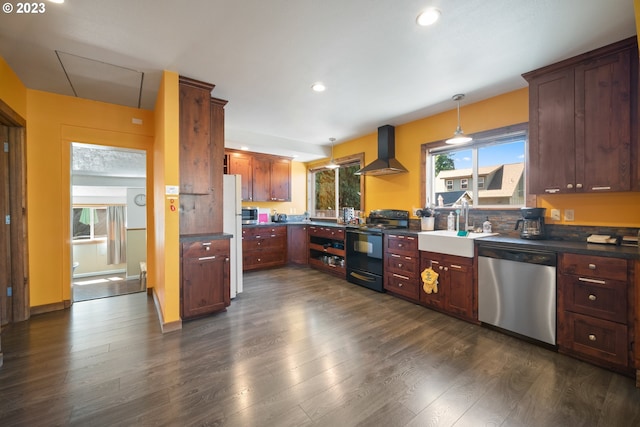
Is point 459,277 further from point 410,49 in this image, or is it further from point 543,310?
point 410,49

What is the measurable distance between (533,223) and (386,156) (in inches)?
89.4

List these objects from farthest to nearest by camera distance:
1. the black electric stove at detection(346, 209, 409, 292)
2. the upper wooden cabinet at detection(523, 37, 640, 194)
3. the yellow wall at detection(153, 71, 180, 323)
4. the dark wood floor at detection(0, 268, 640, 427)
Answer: the black electric stove at detection(346, 209, 409, 292)
the yellow wall at detection(153, 71, 180, 323)
the upper wooden cabinet at detection(523, 37, 640, 194)
the dark wood floor at detection(0, 268, 640, 427)

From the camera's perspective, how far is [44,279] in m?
3.11

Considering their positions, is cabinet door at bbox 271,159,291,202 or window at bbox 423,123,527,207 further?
cabinet door at bbox 271,159,291,202

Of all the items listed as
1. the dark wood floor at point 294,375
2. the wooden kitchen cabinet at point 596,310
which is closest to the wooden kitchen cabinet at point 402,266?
the dark wood floor at point 294,375

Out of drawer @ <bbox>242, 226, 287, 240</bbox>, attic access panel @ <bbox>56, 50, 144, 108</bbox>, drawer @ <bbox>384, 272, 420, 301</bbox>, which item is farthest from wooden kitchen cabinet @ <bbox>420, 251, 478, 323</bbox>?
attic access panel @ <bbox>56, 50, 144, 108</bbox>

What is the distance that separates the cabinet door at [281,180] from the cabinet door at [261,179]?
10 centimetres

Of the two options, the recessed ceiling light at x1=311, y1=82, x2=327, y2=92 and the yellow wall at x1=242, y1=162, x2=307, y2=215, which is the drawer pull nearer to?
the recessed ceiling light at x1=311, y1=82, x2=327, y2=92

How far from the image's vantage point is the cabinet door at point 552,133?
2.45 meters

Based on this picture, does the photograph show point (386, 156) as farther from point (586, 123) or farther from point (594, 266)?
point (594, 266)

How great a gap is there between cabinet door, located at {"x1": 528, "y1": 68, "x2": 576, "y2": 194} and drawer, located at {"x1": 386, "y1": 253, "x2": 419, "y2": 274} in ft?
4.90

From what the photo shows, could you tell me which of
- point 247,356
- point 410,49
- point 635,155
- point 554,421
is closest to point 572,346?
point 554,421

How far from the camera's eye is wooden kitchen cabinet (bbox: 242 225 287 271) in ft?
16.5

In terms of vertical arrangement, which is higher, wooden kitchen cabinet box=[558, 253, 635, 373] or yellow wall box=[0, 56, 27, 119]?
yellow wall box=[0, 56, 27, 119]
